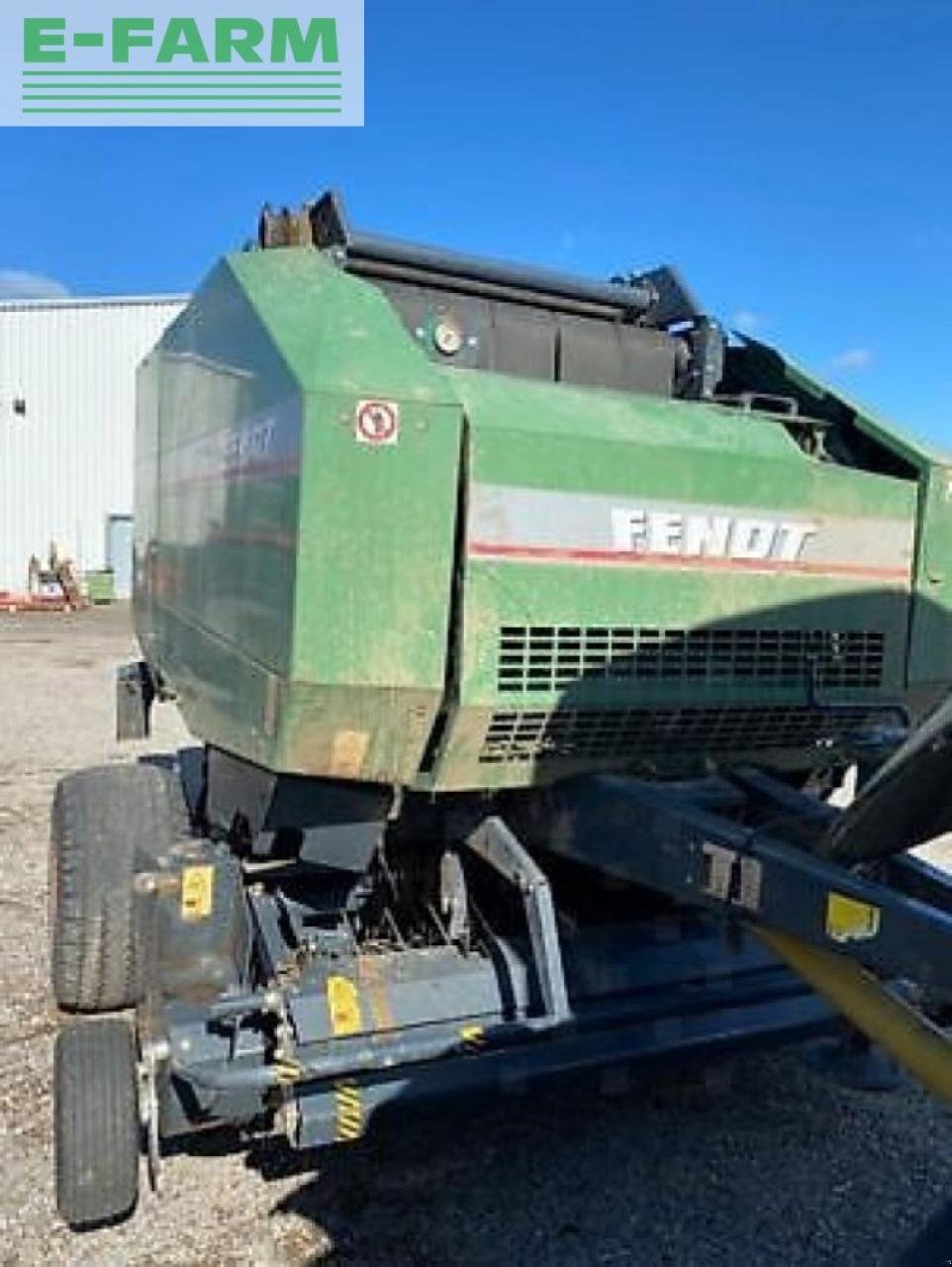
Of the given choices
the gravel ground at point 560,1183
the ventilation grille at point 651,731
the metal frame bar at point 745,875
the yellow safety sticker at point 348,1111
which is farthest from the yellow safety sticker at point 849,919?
the yellow safety sticker at point 348,1111

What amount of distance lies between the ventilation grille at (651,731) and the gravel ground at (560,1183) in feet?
2.71

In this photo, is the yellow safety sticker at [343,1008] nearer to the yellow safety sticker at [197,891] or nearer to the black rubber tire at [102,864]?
the yellow safety sticker at [197,891]

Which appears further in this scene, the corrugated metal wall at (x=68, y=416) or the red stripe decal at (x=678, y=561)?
the corrugated metal wall at (x=68, y=416)

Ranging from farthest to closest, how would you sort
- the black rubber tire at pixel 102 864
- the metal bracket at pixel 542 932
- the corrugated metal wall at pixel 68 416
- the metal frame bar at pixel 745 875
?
1. the corrugated metal wall at pixel 68 416
2. the black rubber tire at pixel 102 864
3. the metal bracket at pixel 542 932
4. the metal frame bar at pixel 745 875

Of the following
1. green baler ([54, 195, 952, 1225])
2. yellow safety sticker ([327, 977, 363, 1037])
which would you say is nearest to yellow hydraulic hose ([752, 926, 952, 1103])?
green baler ([54, 195, 952, 1225])

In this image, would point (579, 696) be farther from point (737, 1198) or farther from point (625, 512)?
point (737, 1198)

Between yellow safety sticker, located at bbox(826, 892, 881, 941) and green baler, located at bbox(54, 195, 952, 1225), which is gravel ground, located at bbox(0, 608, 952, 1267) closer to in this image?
green baler, located at bbox(54, 195, 952, 1225)

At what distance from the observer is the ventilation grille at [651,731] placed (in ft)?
9.60

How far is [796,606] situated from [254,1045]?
1.64 meters

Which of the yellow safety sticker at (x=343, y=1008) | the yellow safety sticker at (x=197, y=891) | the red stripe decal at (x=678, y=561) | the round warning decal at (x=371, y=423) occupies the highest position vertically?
the round warning decal at (x=371, y=423)

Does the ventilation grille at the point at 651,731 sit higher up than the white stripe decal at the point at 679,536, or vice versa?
the white stripe decal at the point at 679,536

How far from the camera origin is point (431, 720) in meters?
2.84

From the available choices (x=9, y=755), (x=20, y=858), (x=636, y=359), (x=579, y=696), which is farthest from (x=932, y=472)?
(x=9, y=755)

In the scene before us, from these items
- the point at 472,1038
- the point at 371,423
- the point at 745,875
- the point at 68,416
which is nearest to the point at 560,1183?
the point at 472,1038
